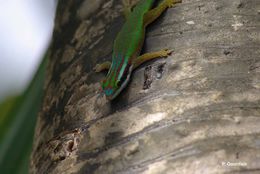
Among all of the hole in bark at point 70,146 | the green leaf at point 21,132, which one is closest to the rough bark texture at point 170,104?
the hole in bark at point 70,146

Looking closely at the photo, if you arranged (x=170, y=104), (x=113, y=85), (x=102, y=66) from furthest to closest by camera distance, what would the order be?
(x=102, y=66) → (x=113, y=85) → (x=170, y=104)

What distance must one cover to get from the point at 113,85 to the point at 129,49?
23.2 inches

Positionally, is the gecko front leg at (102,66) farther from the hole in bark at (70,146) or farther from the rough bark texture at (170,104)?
the hole in bark at (70,146)

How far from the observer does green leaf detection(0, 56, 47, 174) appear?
2.40 metres

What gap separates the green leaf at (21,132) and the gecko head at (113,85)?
0.53 metres

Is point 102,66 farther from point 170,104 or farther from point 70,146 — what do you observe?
point 170,104

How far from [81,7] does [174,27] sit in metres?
0.66

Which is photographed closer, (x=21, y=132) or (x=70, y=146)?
(x=70, y=146)

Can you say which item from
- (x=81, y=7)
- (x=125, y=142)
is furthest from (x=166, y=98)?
(x=81, y=7)

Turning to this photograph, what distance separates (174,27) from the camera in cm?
193

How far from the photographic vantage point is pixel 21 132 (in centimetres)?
246

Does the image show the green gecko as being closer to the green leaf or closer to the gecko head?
the gecko head

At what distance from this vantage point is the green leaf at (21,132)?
2402 mm

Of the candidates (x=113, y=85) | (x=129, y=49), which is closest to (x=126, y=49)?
(x=129, y=49)
